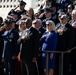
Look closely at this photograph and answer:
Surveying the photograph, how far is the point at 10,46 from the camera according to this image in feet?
30.3

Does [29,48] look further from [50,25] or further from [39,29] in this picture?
[39,29]

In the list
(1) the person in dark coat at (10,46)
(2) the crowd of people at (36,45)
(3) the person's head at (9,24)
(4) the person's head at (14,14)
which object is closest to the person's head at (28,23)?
(2) the crowd of people at (36,45)

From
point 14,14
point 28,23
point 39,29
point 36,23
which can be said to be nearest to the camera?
point 28,23

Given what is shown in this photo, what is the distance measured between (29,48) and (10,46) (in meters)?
0.66

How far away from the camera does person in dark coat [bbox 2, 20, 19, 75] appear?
9.17 metres

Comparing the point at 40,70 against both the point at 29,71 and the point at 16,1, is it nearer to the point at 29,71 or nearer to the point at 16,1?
the point at 29,71

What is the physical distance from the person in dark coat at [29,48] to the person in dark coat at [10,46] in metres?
0.36

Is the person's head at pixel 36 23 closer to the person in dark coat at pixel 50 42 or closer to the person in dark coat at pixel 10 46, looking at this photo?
the person in dark coat at pixel 50 42

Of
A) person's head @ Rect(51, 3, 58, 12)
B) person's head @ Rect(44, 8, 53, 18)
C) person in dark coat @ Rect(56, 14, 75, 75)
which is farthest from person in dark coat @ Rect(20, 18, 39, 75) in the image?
person's head @ Rect(51, 3, 58, 12)

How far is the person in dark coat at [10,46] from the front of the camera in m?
9.17

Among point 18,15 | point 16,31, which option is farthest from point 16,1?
point 16,31

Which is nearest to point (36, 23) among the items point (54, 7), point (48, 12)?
point (48, 12)

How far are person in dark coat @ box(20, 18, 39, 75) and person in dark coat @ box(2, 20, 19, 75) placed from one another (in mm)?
362

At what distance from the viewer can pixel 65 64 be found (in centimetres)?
923
